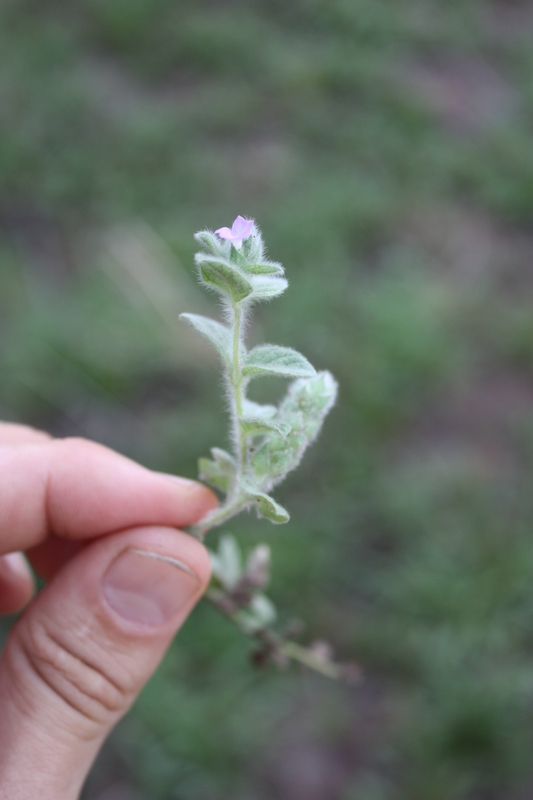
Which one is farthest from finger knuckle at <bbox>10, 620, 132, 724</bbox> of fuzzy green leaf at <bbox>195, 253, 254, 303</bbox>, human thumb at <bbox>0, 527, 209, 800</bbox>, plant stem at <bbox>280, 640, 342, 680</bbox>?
fuzzy green leaf at <bbox>195, 253, 254, 303</bbox>

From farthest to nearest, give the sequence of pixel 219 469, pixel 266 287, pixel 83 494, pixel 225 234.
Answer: pixel 83 494 → pixel 219 469 → pixel 266 287 → pixel 225 234

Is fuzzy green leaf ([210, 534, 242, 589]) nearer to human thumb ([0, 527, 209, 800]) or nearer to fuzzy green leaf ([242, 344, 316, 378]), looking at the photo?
human thumb ([0, 527, 209, 800])

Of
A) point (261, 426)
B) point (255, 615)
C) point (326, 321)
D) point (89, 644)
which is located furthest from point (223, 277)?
point (326, 321)

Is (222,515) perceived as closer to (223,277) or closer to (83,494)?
(83,494)

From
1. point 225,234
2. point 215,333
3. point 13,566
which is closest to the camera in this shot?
point 225,234

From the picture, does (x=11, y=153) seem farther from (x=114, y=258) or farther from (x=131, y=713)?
(x=131, y=713)

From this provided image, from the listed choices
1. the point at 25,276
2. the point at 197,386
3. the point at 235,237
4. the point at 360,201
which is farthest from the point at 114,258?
the point at 235,237
